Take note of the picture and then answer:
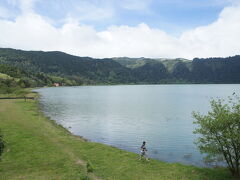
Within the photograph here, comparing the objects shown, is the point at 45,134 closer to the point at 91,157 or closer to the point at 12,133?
the point at 12,133

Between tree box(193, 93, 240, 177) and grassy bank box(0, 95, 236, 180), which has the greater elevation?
tree box(193, 93, 240, 177)

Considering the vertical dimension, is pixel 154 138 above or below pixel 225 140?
below

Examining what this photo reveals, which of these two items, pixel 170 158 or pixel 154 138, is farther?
pixel 154 138

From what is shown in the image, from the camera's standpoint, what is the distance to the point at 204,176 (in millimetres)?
32312

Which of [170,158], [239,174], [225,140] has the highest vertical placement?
[225,140]

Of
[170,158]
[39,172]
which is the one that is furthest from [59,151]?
[170,158]

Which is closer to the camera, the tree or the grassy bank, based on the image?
the tree

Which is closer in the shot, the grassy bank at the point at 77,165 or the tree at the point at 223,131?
the tree at the point at 223,131

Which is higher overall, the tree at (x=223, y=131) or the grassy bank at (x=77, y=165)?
the tree at (x=223, y=131)

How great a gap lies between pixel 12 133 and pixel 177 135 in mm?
42948

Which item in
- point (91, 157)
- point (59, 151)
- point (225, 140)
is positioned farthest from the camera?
point (59, 151)

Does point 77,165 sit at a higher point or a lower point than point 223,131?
lower

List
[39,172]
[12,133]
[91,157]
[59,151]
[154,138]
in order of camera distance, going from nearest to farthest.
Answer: [39,172], [91,157], [59,151], [12,133], [154,138]

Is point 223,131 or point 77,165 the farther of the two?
point 77,165
